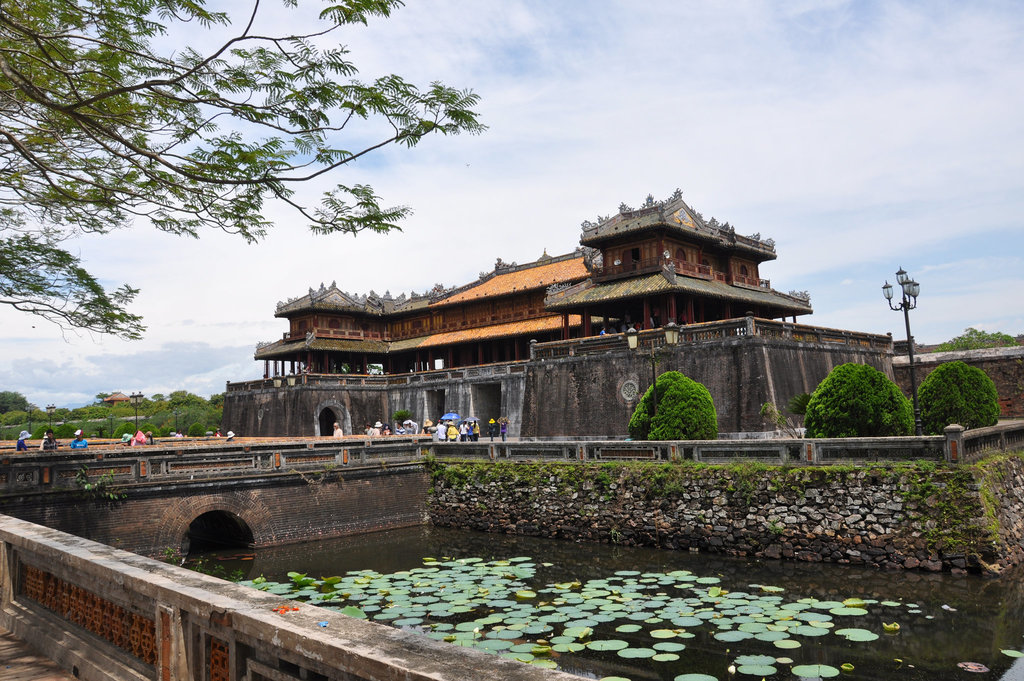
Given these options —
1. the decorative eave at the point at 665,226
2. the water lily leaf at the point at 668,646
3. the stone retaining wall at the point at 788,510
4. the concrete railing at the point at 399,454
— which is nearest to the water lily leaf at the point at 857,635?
the water lily leaf at the point at 668,646

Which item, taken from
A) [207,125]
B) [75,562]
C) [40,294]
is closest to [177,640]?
[75,562]

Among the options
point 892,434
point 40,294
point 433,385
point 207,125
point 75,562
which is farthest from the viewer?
point 433,385

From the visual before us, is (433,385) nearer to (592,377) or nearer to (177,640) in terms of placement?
(592,377)

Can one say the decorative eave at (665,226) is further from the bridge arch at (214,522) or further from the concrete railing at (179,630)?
the concrete railing at (179,630)

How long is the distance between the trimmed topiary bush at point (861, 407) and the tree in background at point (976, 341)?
41.2 meters

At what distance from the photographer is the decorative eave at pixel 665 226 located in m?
29.3

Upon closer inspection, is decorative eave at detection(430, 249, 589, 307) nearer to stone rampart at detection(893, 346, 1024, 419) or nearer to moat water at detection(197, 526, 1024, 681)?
stone rampart at detection(893, 346, 1024, 419)

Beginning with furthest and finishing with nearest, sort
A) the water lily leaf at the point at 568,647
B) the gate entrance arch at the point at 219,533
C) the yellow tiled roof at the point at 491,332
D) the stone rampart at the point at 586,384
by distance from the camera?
the yellow tiled roof at the point at 491,332 < the stone rampart at the point at 586,384 < the gate entrance arch at the point at 219,533 < the water lily leaf at the point at 568,647

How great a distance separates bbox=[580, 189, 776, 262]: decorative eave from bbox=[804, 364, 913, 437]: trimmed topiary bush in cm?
1369

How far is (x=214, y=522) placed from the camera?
65.6ft

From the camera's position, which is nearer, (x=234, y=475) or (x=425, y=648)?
(x=425, y=648)

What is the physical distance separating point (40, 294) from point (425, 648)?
1005cm

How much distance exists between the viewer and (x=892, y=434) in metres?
16.0

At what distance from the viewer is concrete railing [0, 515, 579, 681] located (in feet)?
10.6
